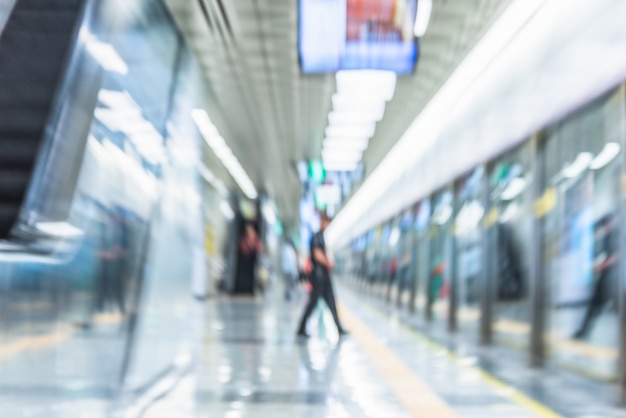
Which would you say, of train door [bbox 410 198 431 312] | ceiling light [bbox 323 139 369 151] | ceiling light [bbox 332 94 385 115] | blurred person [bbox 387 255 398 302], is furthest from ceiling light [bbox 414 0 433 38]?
blurred person [bbox 387 255 398 302]

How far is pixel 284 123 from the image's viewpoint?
605 inches

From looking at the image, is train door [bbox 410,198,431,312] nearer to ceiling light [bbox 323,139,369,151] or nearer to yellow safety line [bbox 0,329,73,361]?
ceiling light [bbox 323,139,369,151]

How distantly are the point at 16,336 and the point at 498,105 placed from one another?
260 inches

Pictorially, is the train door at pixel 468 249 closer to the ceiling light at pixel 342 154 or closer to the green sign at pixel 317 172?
the ceiling light at pixel 342 154

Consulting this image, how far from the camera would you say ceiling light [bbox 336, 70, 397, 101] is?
1093 cm

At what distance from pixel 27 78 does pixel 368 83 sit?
5.58 meters

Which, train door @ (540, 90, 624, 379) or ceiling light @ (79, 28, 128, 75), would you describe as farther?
train door @ (540, 90, 624, 379)

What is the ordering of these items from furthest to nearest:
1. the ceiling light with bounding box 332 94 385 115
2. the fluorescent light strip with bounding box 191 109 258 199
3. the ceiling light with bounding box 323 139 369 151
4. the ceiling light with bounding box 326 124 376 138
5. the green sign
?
1. the green sign
2. the ceiling light with bounding box 323 139 369 151
3. the ceiling light with bounding box 326 124 376 138
4. the fluorescent light strip with bounding box 191 109 258 199
5. the ceiling light with bounding box 332 94 385 115

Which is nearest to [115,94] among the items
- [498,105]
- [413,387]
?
[413,387]

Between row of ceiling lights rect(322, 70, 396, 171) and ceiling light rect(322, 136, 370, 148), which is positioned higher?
ceiling light rect(322, 136, 370, 148)

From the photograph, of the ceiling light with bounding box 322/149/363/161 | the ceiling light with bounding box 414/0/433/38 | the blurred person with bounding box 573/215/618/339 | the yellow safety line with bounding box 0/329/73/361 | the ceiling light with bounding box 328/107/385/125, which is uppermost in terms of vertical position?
the ceiling light with bounding box 322/149/363/161

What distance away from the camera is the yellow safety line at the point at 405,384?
5570mm

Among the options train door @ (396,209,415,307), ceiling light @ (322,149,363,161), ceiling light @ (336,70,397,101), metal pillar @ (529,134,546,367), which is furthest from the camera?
train door @ (396,209,415,307)

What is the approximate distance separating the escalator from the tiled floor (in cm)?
183
